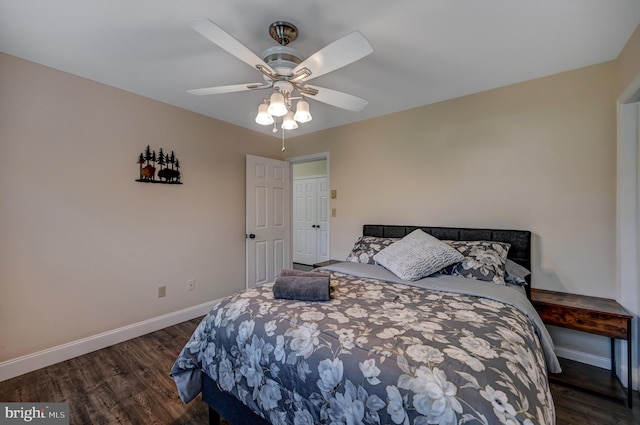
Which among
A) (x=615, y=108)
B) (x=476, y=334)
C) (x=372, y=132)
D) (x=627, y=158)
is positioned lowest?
(x=476, y=334)

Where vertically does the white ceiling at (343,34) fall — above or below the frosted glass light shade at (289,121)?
above

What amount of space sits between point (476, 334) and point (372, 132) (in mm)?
2695

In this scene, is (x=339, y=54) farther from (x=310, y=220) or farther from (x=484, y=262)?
(x=310, y=220)

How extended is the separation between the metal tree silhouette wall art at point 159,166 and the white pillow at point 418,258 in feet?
7.82

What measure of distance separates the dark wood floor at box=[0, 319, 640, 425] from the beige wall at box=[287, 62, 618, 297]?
88 centimetres

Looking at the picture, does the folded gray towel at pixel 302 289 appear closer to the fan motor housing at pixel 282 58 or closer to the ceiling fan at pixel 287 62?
the ceiling fan at pixel 287 62

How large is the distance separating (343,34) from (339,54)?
523mm

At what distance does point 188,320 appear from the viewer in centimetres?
304

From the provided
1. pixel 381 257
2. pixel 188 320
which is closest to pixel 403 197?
pixel 381 257

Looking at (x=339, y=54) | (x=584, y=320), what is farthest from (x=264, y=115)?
(x=584, y=320)

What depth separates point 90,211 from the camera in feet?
7.78

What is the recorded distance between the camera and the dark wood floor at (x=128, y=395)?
5.37 ft

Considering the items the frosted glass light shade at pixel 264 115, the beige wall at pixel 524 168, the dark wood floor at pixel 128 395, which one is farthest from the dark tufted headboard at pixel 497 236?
the frosted glass light shade at pixel 264 115

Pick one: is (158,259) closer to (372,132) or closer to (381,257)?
(381,257)
